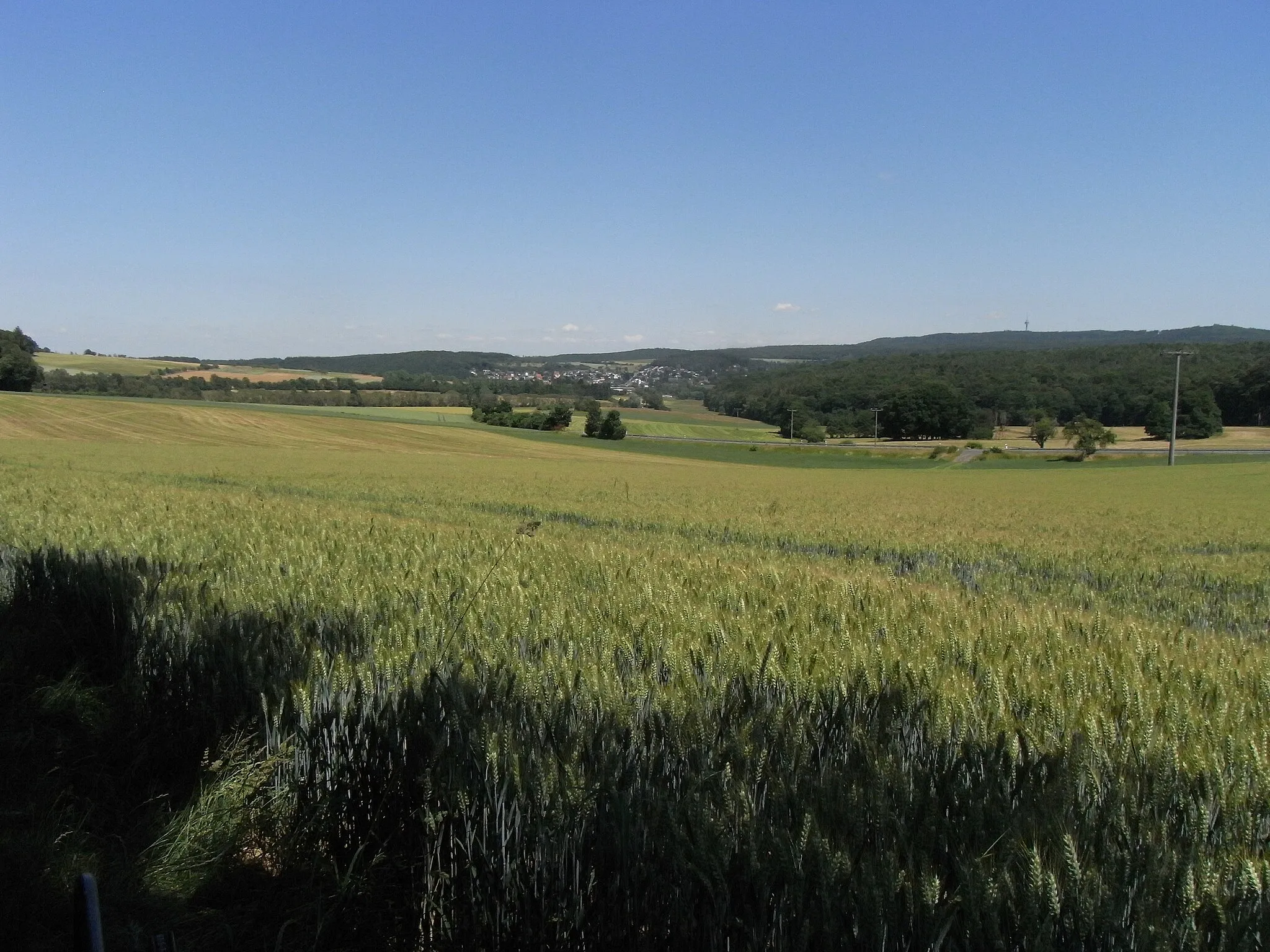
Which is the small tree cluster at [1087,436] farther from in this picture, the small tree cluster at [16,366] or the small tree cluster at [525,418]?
the small tree cluster at [16,366]

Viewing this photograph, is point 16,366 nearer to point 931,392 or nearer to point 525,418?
point 525,418

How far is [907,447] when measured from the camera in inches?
3398

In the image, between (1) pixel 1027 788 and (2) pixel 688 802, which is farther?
(1) pixel 1027 788

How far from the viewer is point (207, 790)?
11.7 feet

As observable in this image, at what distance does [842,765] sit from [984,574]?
1079 cm

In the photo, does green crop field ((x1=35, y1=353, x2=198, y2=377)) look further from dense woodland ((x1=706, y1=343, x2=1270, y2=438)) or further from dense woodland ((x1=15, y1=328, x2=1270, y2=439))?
dense woodland ((x1=706, y1=343, x2=1270, y2=438))

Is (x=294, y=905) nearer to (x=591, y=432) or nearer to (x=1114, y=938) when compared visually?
(x=1114, y=938)

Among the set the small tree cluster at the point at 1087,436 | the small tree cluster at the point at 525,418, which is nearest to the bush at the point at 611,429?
the small tree cluster at the point at 525,418

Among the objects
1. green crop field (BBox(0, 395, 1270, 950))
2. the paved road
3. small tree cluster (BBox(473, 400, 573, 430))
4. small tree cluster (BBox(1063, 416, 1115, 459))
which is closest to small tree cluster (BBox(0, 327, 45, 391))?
small tree cluster (BBox(473, 400, 573, 430))

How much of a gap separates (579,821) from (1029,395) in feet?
383

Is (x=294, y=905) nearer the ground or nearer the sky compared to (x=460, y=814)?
nearer the ground

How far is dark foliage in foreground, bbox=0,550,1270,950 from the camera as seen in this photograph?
1.73 metres

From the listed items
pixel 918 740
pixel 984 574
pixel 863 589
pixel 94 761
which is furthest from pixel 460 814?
pixel 984 574

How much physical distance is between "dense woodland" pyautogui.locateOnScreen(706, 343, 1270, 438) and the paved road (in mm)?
8063
